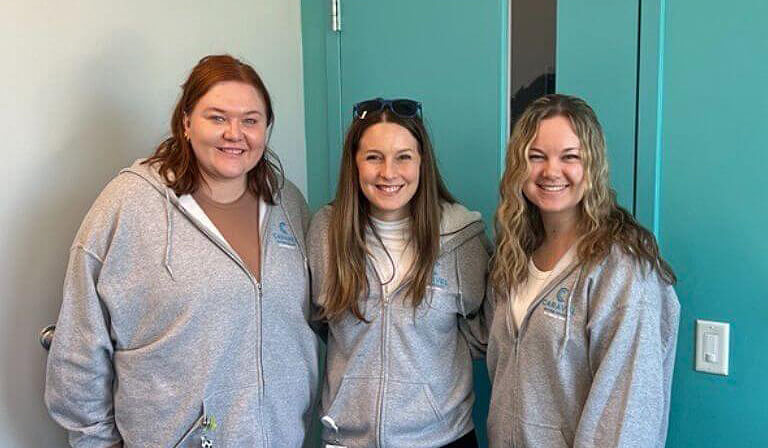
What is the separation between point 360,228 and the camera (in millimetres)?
1627

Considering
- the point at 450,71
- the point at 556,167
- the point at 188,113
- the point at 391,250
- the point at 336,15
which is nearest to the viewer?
the point at 556,167

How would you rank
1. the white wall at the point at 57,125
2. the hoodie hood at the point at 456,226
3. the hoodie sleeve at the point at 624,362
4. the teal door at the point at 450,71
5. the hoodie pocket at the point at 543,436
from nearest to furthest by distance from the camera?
the hoodie sleeve at the point at 624,362 < the hoodie pocket at the point at 543,436 < the white wall at the point at 57,125 < the hoodie hood at the point at 456,226 < the teal door at the point at 450,71

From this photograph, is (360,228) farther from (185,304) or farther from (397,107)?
(185,304)

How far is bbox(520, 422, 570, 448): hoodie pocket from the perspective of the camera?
1.39 m

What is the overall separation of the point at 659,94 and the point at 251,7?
1227 mm

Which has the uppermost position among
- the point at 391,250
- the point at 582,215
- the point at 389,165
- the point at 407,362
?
the point at 389,165

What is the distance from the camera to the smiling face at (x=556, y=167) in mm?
1397

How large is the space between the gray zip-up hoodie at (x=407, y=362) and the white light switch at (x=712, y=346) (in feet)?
1.74

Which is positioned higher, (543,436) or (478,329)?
(478,329)

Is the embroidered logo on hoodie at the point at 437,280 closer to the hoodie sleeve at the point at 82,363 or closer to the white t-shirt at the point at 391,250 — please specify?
the white t-shirt at the point at 391,250

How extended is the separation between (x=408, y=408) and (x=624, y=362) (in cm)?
50

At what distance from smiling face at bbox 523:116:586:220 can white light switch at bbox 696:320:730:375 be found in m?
0.48

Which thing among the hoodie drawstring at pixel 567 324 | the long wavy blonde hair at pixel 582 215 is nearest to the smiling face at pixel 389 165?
the long wavy blonde hair at pixel 582 215

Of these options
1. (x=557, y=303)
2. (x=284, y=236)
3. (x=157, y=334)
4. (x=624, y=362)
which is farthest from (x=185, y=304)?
(x=624, y=362)
